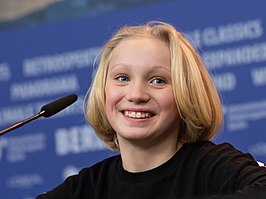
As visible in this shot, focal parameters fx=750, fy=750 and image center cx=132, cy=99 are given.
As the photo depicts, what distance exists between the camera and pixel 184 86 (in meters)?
1.90

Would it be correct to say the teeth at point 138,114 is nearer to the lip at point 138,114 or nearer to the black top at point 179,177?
the lip at point 138,114

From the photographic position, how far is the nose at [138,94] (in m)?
1.90

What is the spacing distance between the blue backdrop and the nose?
46.9 inches

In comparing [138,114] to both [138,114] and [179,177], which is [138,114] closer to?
[138,114]

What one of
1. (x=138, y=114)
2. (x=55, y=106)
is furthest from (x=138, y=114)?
(x=55, y=106)

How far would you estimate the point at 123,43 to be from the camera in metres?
2.03

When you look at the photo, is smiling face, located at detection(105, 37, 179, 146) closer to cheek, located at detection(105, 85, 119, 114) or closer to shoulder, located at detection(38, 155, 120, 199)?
cheek, located at detection(105, 85, 119, 114)

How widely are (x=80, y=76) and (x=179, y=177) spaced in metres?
1.61

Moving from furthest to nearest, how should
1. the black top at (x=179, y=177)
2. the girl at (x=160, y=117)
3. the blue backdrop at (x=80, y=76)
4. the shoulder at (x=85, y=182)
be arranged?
the blue backdrop at (x=80, y=76)
the shoulder at (x=85, y=182)
the girl at (x=160, y=117)
the black top at (x=179, y=177)

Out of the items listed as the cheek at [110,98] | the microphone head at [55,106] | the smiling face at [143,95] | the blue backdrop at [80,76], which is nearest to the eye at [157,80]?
the smiling face at [143,95]

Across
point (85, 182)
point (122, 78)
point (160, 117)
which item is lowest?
point (85, 182)

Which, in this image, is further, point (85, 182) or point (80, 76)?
point (80, 76)

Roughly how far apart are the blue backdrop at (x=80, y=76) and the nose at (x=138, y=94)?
1191mm

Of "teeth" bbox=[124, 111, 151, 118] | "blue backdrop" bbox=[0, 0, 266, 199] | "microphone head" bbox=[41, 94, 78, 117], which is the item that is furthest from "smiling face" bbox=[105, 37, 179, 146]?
"blue backdrop" bbox=[0, 0, 266, 199]
